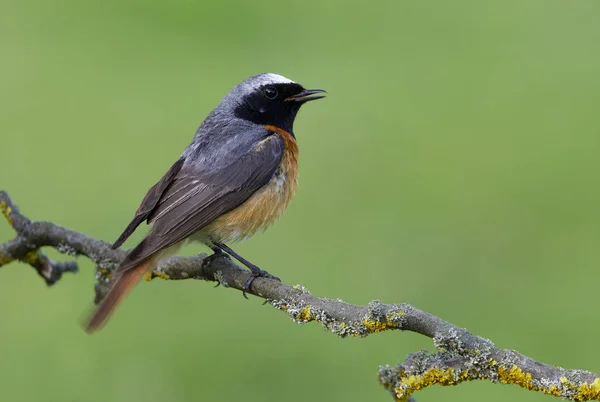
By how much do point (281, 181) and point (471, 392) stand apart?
239 cm

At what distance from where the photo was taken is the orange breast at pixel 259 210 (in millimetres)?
5133

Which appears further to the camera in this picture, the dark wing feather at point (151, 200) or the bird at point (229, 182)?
the dark wing feather at point (151, 200)

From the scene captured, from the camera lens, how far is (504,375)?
2.88 metres

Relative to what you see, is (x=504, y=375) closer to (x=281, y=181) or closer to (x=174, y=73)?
(x=281, y=181)

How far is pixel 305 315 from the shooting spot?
3.57 m

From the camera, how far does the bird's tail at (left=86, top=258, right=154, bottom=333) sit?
411 centimetres

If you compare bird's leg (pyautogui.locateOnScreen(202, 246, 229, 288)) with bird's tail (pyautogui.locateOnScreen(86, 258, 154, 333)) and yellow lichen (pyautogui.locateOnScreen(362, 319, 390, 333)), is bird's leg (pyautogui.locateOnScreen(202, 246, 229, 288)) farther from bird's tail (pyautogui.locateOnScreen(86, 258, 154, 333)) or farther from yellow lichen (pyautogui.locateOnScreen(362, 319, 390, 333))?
yellow lichen (pyautogui.locateOnScreen(362, 319, 390, 333))

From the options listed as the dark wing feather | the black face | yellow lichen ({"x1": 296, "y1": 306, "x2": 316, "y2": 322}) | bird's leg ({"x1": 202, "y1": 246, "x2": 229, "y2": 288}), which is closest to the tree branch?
yellow lichen ({"x1": 296, "y1": 306, "x2": 316, "y2": 322})

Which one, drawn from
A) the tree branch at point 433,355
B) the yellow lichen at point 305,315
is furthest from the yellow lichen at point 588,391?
the yellow lichen at point 305,315

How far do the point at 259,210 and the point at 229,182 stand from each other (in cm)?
23

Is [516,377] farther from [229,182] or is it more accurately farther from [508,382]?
[229,182]

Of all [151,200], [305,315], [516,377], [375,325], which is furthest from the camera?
[151,200]

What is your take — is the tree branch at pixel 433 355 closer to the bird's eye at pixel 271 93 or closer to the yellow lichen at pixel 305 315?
the yellow lichen at pixel 305 315

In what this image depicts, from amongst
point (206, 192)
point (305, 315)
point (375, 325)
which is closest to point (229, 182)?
point (206, 192)
